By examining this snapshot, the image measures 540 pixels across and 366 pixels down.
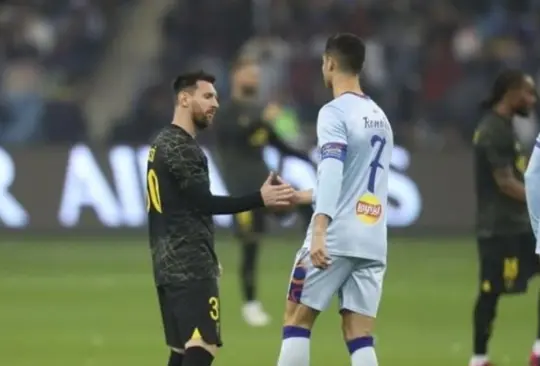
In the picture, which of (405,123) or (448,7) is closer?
(405,123)

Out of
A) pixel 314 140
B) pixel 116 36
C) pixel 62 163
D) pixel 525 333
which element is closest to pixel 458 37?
pixel 314 140

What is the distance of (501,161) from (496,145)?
123 millimetres

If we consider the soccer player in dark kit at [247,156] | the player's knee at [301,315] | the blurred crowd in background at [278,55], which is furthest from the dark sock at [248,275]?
the blurred crowd in background at [278,55]

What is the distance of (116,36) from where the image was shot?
2575cm

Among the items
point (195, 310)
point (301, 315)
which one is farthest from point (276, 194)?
point (301, 315)

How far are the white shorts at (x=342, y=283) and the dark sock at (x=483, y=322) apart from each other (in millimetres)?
2463

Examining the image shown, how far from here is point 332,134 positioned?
868 cm

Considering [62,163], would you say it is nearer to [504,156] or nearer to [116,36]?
[116,36]

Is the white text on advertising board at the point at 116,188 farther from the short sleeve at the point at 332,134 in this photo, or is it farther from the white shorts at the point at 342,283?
the short sleeve at the point at 332,134

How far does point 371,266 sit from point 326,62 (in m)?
1.23

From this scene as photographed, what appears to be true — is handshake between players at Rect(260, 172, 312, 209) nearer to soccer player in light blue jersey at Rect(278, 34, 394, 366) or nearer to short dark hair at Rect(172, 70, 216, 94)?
soccer player in light blue jersey at Rect(278, 34, 394, 366)

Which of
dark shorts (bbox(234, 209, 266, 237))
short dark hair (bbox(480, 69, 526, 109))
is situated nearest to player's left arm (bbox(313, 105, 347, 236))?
short dark hair (bbox(480, 69, 526, 109))

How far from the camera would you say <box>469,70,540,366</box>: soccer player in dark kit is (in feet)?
37.0

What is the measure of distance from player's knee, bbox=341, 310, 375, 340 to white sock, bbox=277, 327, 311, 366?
0.25m
